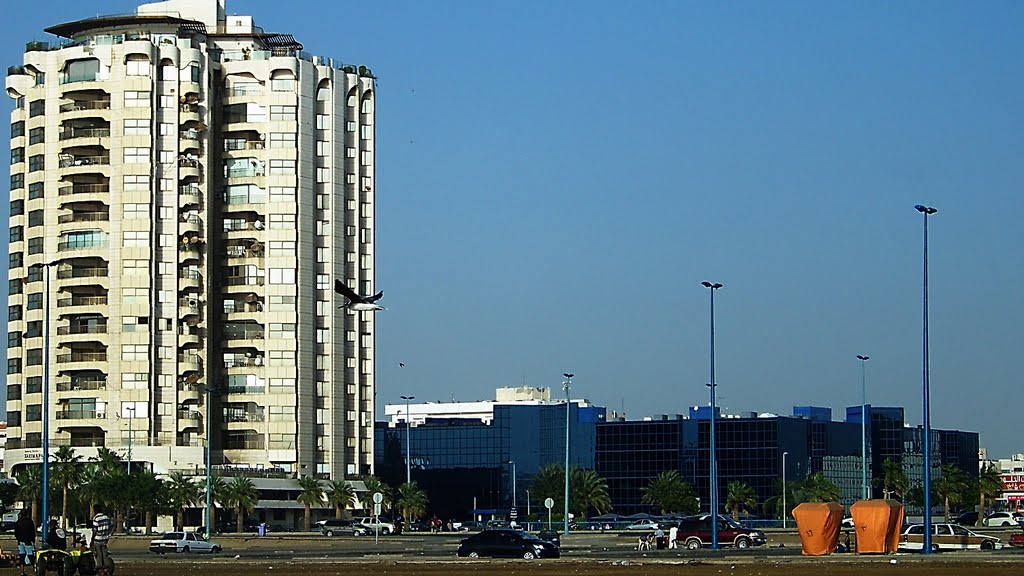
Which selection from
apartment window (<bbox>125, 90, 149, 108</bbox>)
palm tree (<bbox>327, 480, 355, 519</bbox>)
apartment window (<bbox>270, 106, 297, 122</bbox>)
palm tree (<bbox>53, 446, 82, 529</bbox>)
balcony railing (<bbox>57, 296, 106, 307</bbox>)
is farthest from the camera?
apartment window (<bbox>270, 106, 297, 122</bbox>)

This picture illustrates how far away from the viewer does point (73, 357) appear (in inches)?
5851

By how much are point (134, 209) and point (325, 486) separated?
28.4m

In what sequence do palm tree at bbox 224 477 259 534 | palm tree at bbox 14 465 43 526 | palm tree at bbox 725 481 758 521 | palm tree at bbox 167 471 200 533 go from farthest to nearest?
palm tree at bbox 725 481 758 521, palm tree at bbox 224 477 259 534, palm tree at bbox 167 471 200 533, palm tree at bbox 14 465 43 526

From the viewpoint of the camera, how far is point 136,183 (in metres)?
147

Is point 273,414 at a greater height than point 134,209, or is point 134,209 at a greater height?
point 134,209

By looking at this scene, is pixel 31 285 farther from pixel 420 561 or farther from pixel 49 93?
pixel 420 561

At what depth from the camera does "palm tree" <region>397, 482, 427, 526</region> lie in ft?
532

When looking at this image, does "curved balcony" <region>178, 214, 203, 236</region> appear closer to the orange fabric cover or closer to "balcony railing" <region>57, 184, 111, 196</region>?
"balcony railing" <region>57, 184, 111, 196</region>

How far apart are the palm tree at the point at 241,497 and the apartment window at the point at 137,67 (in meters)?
35.2

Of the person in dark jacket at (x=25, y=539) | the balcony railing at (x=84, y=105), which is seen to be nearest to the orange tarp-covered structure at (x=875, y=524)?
the person in dark jacket at (x=25, y=539)

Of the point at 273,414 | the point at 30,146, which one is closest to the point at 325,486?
the point at 273,414

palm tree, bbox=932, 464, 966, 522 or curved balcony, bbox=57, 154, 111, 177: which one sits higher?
curved balcony, bbox=57, 154, 111, 177

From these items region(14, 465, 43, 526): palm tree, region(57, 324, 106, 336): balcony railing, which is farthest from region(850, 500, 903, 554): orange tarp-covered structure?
region(57, 324, 106, 336): balcony railing

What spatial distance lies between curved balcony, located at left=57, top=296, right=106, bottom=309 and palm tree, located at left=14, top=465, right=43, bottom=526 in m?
15.4
